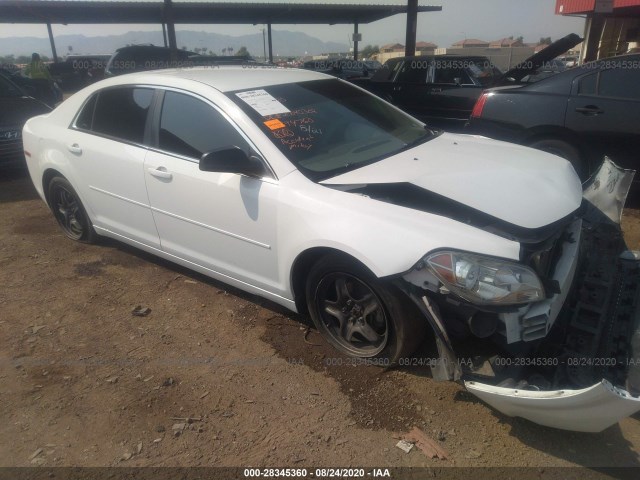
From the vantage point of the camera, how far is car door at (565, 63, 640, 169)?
4.73 meters

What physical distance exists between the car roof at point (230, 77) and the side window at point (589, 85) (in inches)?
114

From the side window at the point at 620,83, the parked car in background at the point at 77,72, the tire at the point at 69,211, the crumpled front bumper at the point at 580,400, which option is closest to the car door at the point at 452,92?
the side window at the point at 620,83

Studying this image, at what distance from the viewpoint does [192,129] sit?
3.24 metres

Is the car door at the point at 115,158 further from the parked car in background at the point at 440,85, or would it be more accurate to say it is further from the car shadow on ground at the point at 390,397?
the parked car in background at the point at 440,85

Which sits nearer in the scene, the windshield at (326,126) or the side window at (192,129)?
the windshield at (326,126)

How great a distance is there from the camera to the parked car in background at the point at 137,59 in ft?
36.6

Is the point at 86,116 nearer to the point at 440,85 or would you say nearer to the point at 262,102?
the point at 262,102

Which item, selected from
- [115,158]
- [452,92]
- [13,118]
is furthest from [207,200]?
[452,92]

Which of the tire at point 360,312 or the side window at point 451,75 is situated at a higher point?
the side window at point 451,75

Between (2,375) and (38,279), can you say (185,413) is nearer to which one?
(2,375)

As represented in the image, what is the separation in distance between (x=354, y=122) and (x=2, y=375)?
8.98 feet

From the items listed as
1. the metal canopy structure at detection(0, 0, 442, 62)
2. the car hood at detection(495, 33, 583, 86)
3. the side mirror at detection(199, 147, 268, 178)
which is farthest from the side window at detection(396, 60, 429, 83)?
the metal canopy structure at detection(0, 0, 442, 62)

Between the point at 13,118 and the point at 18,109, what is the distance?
0.34 meters

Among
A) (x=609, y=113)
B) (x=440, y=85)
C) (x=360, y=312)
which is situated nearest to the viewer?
(x=360, y=312)
